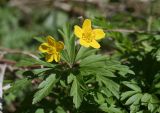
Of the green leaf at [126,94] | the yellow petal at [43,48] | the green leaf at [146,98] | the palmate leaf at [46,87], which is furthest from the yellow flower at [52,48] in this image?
the green leaf at [146,98]

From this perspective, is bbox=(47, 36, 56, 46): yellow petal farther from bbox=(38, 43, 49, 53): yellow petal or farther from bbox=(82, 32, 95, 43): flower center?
bbox=(82, 32, 95, 43): flower center

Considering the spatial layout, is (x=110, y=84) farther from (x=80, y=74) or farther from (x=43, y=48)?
(x=43, y=48)

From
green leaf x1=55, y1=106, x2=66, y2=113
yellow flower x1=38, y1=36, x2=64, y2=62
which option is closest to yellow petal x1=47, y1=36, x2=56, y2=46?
yellow flower x1=38, y1=36, x2=64, y2=62

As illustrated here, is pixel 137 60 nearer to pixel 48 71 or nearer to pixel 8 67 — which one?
pixel 48 71

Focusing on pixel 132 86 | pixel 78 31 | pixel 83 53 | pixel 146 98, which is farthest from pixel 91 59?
pixel 146 98

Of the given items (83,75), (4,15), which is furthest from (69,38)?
(4,15)

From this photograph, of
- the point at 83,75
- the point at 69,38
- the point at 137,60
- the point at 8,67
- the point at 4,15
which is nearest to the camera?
the point at 83,75

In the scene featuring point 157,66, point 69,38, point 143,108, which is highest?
point 69,38

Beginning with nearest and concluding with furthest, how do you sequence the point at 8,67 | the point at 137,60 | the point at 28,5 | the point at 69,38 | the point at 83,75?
the point at 83,75, the point at 69,38, the point at 137,60, the point at 8,67, the point at 28,5

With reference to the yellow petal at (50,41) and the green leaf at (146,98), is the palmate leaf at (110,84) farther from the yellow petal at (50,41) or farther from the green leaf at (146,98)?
the yellow petal at (50,41)
